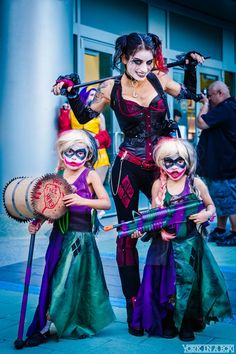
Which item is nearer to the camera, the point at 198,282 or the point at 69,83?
the point at 198,282

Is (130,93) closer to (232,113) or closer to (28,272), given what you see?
(28,272)

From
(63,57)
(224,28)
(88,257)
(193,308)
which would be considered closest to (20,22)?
(63,57)

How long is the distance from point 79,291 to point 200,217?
876 mm

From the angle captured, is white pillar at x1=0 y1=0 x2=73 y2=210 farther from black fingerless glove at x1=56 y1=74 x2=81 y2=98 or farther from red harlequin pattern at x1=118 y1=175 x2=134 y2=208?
red harlequin pattern at x1=118 y1=175 x2=134 y2=208

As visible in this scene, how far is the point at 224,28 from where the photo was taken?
11.8 m

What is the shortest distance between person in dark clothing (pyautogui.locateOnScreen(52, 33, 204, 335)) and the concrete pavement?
273 millimetres

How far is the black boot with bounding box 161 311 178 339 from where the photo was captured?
362 cm

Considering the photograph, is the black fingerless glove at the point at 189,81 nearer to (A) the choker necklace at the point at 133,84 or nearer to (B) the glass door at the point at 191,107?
(A) the choker necklace at the point at 133,84

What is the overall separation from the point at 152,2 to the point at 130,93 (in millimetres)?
6314

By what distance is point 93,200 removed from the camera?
3.64 m

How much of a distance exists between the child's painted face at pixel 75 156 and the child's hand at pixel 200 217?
2.53 feet

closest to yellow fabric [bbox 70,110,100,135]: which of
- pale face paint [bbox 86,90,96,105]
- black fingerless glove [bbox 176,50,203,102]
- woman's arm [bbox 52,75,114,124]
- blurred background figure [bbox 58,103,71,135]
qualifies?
blurred background figure [bbox 58,103,71,135]

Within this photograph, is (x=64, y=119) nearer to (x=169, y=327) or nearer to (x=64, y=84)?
(x=64, y=84)

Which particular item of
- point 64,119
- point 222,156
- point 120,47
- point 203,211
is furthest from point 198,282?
point 64,119
